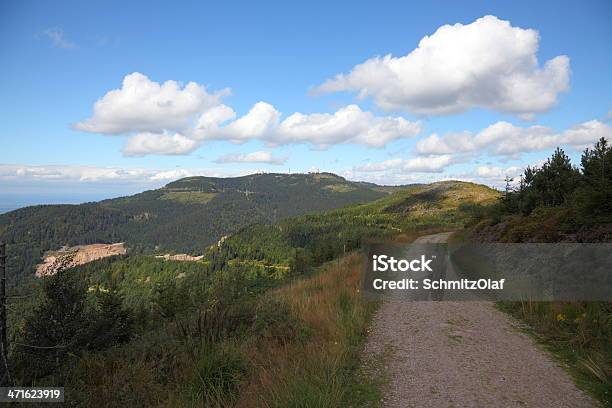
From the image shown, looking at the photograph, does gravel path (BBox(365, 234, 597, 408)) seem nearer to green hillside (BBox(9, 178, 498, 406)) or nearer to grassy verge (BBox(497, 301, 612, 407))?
grassy verge (BBox(497, 301, 612, 407))

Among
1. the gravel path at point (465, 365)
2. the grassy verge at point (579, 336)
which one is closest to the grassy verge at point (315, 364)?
the gravel path at point (465, 365)

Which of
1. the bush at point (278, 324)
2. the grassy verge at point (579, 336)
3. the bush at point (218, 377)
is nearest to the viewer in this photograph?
the bush at point (218, 377)

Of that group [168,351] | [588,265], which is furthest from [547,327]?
[168,351]

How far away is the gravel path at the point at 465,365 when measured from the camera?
4.68 m

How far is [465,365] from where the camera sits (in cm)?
573

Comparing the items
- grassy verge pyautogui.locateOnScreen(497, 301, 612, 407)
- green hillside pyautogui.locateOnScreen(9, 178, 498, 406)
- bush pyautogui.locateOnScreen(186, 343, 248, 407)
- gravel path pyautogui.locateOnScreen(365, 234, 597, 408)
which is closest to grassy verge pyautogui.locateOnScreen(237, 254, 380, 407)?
green hillside pyautogui.locateOnScreen(9, 178, 498, 406)

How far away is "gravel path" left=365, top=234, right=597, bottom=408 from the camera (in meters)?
4.68

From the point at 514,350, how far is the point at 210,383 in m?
5.52

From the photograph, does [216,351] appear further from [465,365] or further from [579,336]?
[579,336]

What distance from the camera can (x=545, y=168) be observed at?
63.7 ft

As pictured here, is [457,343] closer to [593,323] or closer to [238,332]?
[593,323]

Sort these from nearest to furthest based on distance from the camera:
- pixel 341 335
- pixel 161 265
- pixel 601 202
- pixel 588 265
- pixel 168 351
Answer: pixel 168 351 < pixel 341 335 < pixel 588 265 < pixel 601 202 < pixel 161 265

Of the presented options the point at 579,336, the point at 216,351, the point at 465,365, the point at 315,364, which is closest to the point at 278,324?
the point at 216,351

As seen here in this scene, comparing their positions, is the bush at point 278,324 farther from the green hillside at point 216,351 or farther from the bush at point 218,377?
the bush at point 218,377
